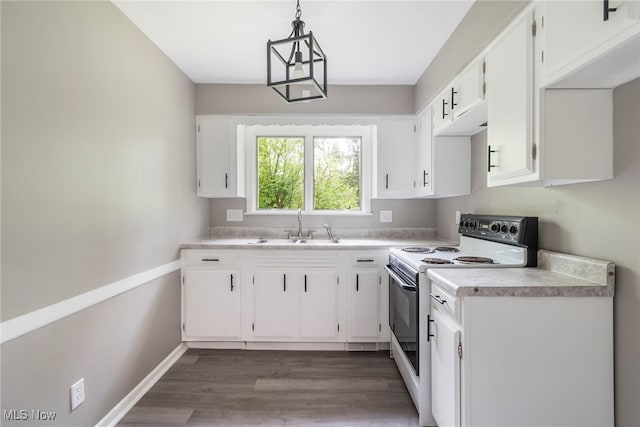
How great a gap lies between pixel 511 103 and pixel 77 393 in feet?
8.34

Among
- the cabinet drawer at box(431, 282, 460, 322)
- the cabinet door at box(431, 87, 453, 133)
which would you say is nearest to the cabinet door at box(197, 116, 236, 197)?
the cabinet door at box(431, 87, 453, 133)

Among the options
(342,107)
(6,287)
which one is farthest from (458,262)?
(6,287)

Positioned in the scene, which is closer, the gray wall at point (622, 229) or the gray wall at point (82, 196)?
the gray wall at point (622, 229)

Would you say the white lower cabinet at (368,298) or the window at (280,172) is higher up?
the window at (280,172)

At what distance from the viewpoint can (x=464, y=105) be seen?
1941 mm

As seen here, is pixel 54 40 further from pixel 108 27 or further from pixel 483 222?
pixel 483 222

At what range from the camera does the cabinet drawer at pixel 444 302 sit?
4.52ft

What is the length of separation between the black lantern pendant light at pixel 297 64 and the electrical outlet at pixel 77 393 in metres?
1.76

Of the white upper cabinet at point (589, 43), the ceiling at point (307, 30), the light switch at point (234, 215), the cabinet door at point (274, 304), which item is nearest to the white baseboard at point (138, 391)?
the cabinet door at point (274, 304)

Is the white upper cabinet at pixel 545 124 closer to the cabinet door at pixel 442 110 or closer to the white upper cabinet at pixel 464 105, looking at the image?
the white upper cabinet at pixel 464 105

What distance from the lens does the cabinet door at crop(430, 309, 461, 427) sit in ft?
4.46

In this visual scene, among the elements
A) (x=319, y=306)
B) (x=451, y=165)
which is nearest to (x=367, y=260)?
(x=319, y=306)

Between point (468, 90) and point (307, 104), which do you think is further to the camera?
point (307, 104)

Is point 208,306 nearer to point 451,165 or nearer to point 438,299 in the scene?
point 438,299
